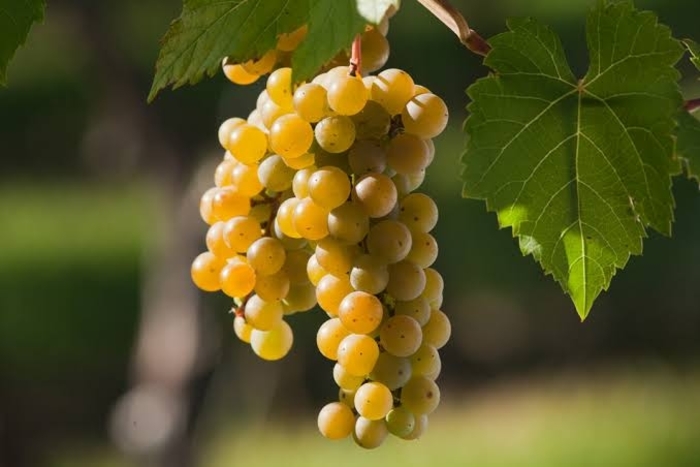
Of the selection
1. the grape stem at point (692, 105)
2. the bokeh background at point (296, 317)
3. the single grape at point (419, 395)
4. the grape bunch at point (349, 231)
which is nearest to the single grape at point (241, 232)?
the grape bunch at point (349, 231)

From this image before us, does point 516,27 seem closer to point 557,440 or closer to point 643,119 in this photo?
point 643,119

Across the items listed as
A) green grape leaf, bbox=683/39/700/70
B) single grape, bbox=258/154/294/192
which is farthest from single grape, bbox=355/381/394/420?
green grape leaf, bbox=683/39/700/70

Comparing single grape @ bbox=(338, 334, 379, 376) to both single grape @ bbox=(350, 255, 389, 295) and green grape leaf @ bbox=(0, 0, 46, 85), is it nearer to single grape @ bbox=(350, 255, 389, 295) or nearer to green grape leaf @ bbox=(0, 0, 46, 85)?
single grape @ bbox=(350, 255, 389, 295)

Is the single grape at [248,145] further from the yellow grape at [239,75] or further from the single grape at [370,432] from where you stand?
the single grape at [370,432]

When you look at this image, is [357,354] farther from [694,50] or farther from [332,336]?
[694,50]

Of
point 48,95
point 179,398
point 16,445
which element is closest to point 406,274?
point 179,398

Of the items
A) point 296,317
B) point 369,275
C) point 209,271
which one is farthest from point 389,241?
point 296,317

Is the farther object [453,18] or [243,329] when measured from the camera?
[243,329]
